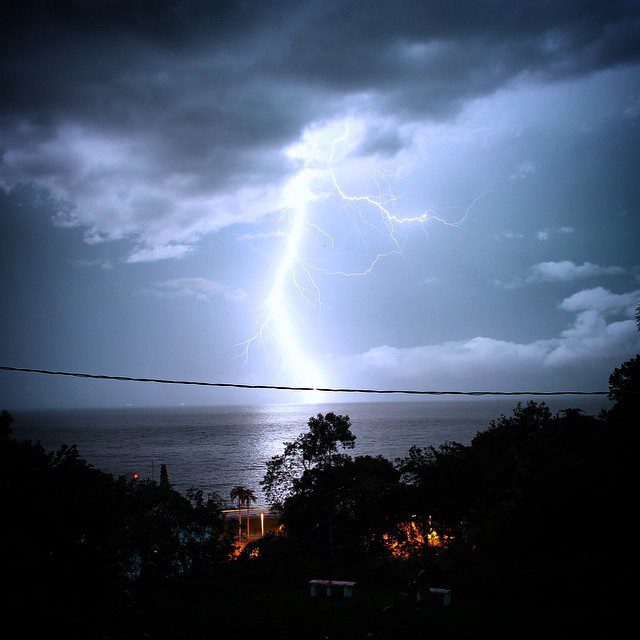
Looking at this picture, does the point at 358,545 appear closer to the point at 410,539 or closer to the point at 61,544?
the point at 410,539

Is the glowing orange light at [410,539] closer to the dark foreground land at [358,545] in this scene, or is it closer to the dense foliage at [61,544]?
the dark foreground land at [358,545]

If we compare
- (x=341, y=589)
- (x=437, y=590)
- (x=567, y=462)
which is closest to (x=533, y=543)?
(x=567, y=462)

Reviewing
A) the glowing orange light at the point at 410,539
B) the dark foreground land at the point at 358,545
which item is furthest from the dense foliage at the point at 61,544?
the glowing orange light at the point at 410,539

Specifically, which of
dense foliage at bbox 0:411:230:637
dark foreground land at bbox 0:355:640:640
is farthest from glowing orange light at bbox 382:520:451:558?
dense foliage at bbox 0:411:230:637

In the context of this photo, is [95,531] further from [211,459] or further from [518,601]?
[211,459]

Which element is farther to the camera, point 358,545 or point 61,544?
point 358,545

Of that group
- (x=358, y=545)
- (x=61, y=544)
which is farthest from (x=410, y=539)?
(x=61, y=544)

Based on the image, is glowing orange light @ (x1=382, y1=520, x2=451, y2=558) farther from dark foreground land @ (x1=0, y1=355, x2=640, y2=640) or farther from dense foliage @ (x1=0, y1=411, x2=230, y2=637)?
dense foliage @ (x1=0, y1=411, x2=230, y2=637)

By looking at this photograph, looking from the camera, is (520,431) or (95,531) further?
(520,431)
